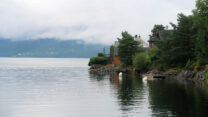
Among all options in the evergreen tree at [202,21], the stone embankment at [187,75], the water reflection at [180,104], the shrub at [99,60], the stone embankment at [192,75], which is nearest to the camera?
the water reflection at [180,104]

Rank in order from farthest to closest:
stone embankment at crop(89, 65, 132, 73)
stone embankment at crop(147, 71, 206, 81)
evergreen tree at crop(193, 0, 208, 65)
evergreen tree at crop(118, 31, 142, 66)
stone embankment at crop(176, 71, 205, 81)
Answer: stone embankment at crop(89, 65, 132, 73), evergreen tree at crop(118, 31, 142, 66), stone embankment at crop(147, 71, 206, 81), stone embankment at crop(176, 71, 205, 81), evergreen tree at crop(193, 0, 208, 65)

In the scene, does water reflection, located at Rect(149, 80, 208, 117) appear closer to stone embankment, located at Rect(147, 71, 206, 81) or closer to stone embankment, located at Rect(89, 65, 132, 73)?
stone embankment, located at Rect(147, 71, 206, 81)

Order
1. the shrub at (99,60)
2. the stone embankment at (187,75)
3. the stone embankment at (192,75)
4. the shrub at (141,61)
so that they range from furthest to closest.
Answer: the shrub at (99,60) → the shrub at (141,61) → the stone embankment at (187,75) → the stone embankment at (192,75)

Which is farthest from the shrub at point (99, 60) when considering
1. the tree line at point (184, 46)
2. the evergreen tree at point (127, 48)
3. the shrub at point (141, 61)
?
the shrub at point (141, 61)

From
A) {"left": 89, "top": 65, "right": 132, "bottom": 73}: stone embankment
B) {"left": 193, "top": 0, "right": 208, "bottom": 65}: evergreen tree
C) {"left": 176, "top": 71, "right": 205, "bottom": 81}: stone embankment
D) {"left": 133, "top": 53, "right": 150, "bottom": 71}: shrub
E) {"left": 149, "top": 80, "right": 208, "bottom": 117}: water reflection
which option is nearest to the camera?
{"left": 149, "top": 80, "right": 208, "bottom": 117}: water reflection

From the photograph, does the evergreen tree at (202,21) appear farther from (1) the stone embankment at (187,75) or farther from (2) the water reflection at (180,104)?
(2) the water reflection at (180,104)

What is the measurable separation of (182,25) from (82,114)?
198 ft

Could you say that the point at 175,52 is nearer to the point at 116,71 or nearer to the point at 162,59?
the point at 162,59

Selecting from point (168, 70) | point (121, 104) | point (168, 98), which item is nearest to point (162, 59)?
point (168, 70)

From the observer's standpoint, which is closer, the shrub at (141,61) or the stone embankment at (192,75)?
the stone embankment at (192,75)

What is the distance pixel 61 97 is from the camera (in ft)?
168

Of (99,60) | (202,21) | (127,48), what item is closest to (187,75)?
(202,21)

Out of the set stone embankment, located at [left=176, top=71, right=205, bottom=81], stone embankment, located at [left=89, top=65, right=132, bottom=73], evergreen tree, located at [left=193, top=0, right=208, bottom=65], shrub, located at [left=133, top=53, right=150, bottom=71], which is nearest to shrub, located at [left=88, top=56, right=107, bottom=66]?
stone embankment, located at [left=89, top=65, right=132, bottom=73]

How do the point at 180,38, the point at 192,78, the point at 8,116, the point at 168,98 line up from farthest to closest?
the point at 180,38 < the point at 192,78 < the point at 168,98 < the point at 8,116
